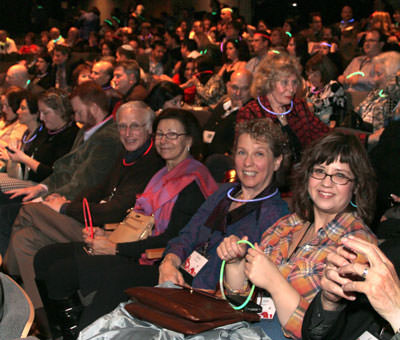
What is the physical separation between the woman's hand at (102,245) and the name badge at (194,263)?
1.63 feet

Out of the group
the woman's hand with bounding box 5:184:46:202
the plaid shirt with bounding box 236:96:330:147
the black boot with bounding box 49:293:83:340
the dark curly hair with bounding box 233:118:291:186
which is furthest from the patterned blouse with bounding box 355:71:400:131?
the black boot with bounding box 49:293:83:340

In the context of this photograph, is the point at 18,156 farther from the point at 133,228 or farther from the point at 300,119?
the point at 300,119

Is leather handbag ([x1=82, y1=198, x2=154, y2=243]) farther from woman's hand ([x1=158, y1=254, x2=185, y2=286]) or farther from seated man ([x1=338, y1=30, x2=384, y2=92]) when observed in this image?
seated man ([x1=338, y1=30, x2=384, y2=92])

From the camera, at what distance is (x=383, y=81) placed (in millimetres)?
4332

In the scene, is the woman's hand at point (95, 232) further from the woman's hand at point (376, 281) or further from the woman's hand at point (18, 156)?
the woman's hand at point (376, 281)

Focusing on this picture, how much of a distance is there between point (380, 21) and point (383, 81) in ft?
12.1

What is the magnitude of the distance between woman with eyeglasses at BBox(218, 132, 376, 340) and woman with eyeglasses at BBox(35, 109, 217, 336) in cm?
63

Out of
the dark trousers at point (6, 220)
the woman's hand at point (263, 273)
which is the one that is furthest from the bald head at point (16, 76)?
the woman's hand at point (263, 273)

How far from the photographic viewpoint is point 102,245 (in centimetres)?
286

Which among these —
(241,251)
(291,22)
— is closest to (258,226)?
(241,251)

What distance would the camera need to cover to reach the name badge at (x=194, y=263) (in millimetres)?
2441

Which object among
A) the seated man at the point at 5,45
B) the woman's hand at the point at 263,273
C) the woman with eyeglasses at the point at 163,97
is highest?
the seated man at the point at 5,45

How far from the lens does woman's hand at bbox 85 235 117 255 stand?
2.84 m

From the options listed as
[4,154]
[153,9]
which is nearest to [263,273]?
[4,154]
